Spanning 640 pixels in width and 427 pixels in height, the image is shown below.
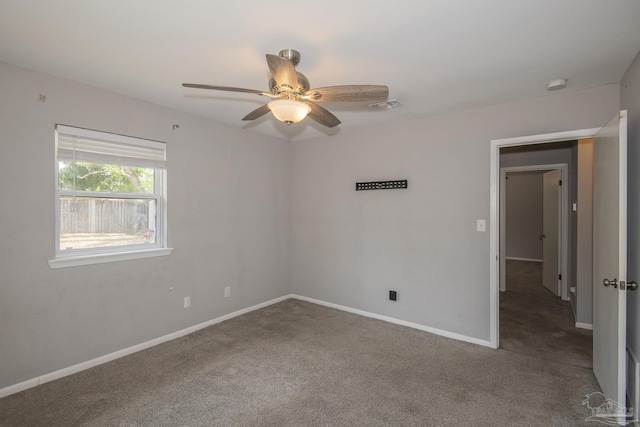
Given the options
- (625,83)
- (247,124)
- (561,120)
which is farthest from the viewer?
Result: (247,124)

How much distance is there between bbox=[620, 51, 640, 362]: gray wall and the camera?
206 cm

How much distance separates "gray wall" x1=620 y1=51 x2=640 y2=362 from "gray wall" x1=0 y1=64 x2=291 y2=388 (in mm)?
3643

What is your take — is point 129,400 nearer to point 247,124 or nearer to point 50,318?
point 50,318

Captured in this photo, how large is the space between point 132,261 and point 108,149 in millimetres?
1056

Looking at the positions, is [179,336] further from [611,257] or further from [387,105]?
[611,257]

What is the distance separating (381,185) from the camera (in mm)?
3873

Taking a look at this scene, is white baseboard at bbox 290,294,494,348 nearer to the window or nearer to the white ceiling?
the window

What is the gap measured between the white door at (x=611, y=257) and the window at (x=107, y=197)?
3724 mm

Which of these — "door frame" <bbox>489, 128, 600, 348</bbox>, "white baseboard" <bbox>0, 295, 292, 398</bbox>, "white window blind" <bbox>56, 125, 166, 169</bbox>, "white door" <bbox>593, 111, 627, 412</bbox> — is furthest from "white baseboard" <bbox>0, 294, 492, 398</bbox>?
"white window blind" <bbox>56, 125, 166, 169</bbox>

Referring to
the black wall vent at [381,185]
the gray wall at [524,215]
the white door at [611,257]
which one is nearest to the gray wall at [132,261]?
the black wall vent at [381,185]

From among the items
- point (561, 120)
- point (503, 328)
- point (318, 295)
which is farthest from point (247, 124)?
point (503, 328)

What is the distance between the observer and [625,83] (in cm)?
244

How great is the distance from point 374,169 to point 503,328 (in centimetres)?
238

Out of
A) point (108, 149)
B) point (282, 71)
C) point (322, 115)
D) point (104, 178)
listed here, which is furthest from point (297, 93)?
point (104, 178)
